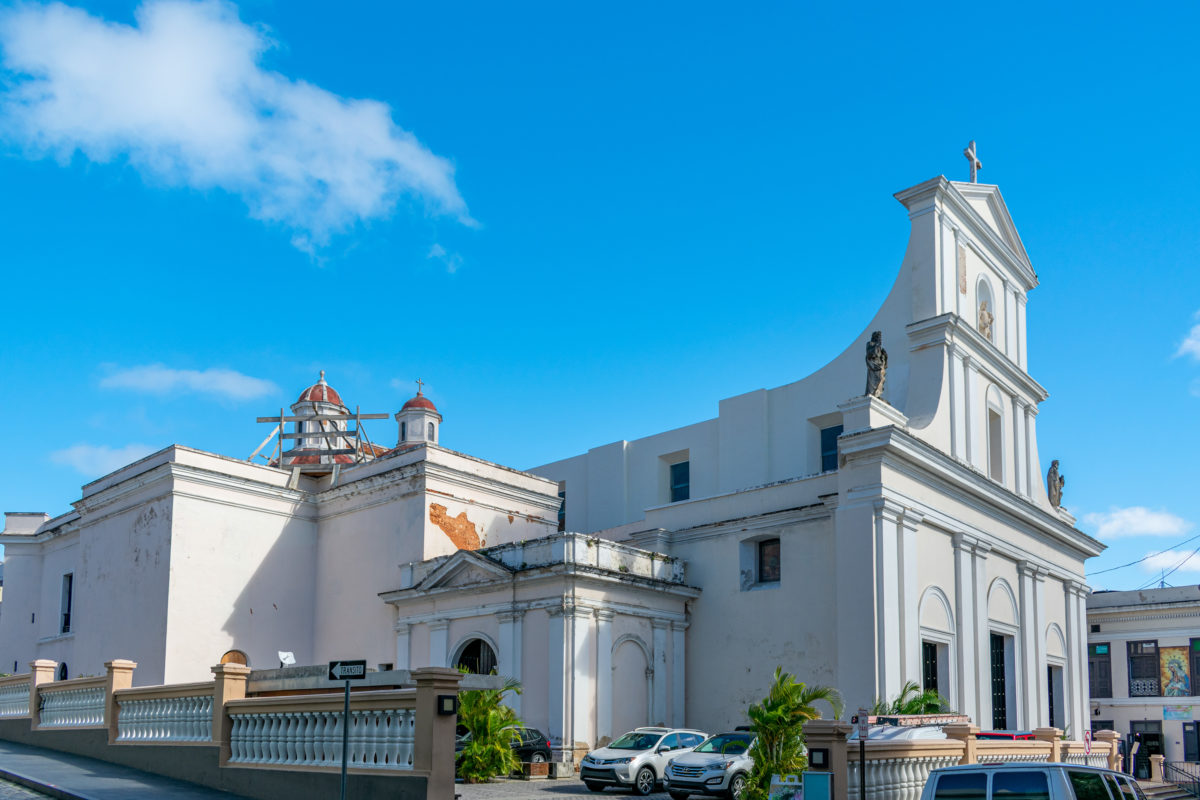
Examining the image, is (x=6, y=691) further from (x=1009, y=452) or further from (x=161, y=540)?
(x=1009, y=452)

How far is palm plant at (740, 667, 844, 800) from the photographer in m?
16.5

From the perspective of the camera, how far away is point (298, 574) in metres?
36.1

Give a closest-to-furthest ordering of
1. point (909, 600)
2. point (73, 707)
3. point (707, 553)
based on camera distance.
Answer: point (73, 707) → point (909, 600) → point (707, 553)

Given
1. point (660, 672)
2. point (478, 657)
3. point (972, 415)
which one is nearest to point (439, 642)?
point (478, 657)

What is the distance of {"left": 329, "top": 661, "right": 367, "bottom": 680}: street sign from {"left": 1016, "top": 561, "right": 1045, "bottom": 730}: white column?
2451cm

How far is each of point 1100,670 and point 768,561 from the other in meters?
22.2

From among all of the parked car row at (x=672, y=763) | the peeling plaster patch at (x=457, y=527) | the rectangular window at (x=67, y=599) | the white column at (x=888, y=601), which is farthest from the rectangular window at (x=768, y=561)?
the rectangular window at (x=67, y=599)

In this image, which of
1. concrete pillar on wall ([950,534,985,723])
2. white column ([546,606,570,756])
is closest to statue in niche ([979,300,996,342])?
concrete pillar on wall ([950,534,985,723])

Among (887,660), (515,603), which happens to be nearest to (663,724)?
(515,603)

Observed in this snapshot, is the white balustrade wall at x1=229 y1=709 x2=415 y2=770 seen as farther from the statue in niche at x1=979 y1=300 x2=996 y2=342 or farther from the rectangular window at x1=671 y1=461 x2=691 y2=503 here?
the statue in niche at x1=979 y1=300 x2=996 y2=342

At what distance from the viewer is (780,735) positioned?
16.8 m

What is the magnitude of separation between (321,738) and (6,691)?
12.4m

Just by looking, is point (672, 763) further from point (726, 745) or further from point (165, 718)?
point (165, 718)

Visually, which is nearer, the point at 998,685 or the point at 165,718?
the point at 165,718
